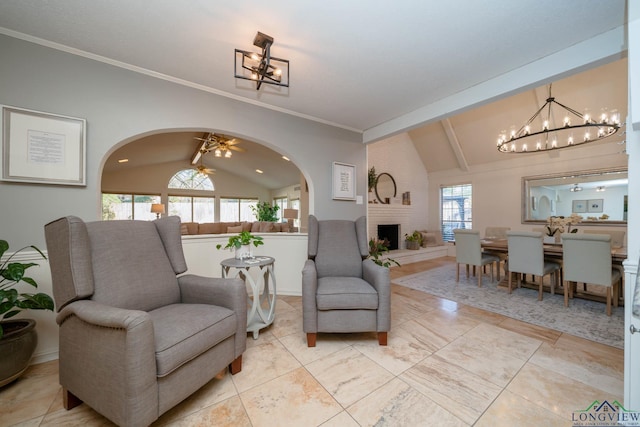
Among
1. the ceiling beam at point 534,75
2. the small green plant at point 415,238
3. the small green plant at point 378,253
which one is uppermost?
the ceiling beam at point 534,75

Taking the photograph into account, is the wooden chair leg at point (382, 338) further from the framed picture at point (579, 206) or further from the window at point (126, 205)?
the window at point (126, 205)

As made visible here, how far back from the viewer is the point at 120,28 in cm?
172

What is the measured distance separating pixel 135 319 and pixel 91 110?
1.94 metres

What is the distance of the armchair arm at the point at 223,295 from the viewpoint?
1.61m

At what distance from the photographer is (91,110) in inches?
78.7

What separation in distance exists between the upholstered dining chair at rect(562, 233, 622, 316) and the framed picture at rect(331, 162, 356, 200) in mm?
2523

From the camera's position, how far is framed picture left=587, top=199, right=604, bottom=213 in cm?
433

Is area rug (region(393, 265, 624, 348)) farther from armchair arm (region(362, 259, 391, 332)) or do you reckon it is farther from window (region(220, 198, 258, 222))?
window (region(220, 198, 258, 222))

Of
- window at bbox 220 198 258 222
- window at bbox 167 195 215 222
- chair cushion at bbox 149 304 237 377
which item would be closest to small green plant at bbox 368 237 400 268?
chair cushion at bbox 149 304 237 377

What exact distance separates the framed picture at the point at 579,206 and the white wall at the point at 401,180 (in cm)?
300

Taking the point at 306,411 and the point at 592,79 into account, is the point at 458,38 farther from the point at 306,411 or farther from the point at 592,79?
the point at 592,79

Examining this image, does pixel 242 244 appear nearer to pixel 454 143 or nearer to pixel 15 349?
pixel 15 349

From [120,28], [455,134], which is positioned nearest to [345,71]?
[120,28]

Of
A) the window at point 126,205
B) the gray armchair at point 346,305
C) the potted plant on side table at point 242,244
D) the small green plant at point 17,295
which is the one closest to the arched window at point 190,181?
the window at point 126,205
